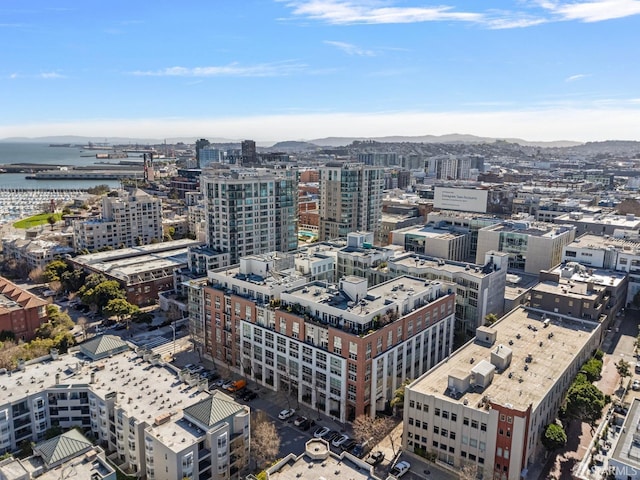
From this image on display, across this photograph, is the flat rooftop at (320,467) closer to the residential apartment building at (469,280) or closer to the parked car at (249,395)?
the parked car at (249,395)

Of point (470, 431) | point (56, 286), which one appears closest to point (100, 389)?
point (470, 431)

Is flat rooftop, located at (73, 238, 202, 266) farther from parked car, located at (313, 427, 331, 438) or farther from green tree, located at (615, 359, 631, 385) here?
green tree, located at (615, 359, 631, 385)

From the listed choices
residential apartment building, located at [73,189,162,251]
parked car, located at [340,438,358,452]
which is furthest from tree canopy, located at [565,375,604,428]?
residential apartment building, located at [73,189,162,251]

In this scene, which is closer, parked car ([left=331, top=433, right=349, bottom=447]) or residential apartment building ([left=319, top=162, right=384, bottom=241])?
parked car ([left=331, top=433, right=349, bottom=447])

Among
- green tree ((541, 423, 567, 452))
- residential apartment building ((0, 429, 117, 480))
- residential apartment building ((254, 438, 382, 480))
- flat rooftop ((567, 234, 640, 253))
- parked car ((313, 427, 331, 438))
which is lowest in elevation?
parked car ((313, 427, 331, 438))

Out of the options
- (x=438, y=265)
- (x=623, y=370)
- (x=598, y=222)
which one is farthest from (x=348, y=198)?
(x=623, y=370)
